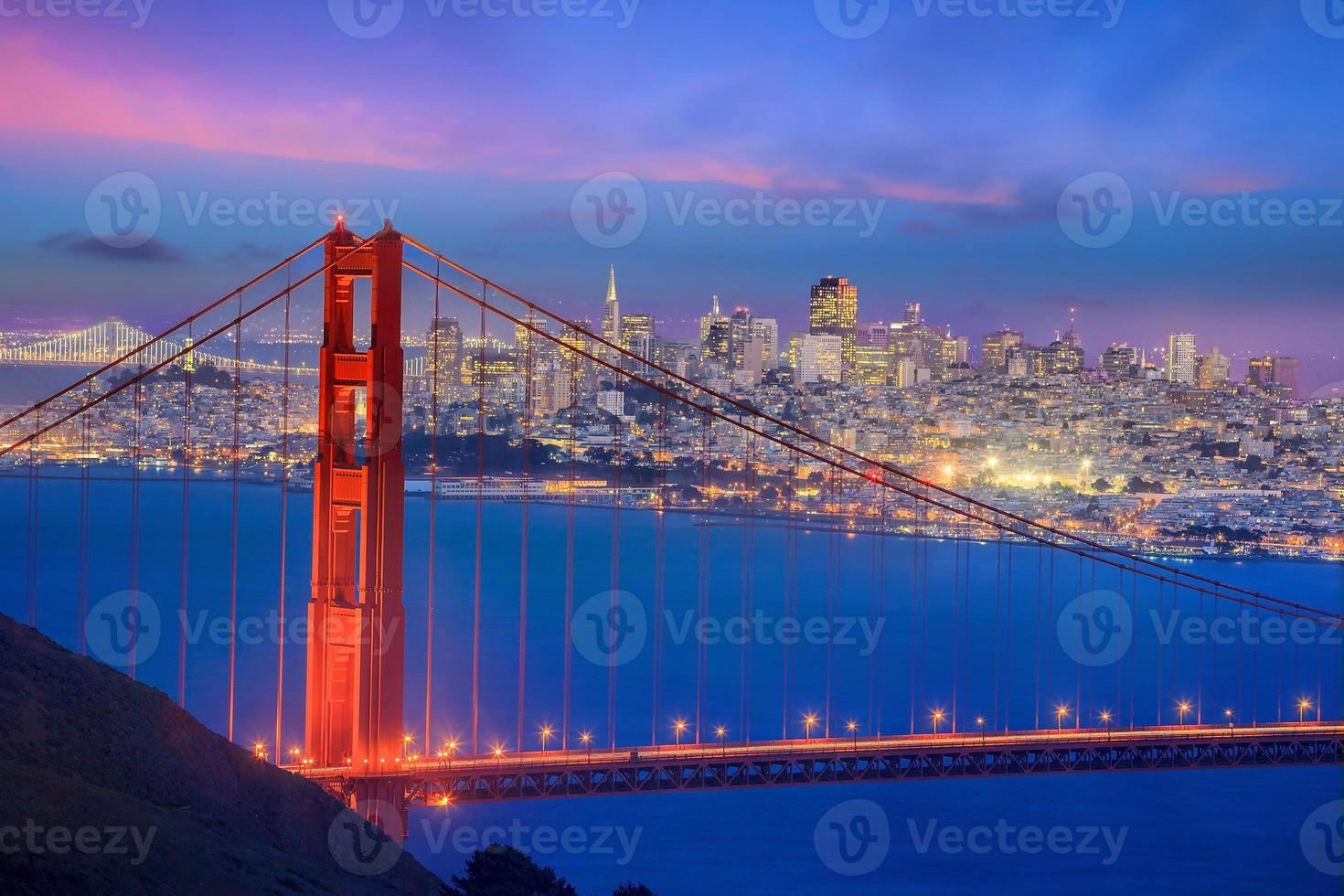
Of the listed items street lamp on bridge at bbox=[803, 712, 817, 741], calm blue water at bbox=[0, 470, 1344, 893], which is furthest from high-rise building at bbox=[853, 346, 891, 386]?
street lamp on bridge at bbox=[803, 712, 817, 741]

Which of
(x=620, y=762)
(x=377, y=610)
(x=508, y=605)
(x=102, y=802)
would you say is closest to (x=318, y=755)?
(x=377, y=610)

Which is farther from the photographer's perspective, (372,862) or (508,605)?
(508,605)

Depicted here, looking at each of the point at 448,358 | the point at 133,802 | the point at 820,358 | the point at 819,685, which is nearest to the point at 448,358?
the point at 448,358

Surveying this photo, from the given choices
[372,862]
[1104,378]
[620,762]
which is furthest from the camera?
[1104,378]

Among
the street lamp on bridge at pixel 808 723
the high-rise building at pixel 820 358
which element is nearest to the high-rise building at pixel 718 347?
the high-rise building at pixel 820 358

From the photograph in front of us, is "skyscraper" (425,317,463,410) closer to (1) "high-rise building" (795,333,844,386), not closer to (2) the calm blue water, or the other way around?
(2) the calm blue water

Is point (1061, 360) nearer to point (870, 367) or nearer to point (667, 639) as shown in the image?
point (870, 367)

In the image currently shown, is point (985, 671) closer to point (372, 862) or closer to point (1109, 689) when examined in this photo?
point (1109, 689)

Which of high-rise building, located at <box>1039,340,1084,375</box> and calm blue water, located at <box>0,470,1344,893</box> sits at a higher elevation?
high-rise building, located at <box>1039,340,1084,375</box>
